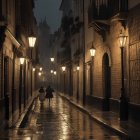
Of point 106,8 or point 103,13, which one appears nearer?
point 106,8

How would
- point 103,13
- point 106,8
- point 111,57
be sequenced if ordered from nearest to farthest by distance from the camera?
1. point 111,57
2. point 106,8
3. point 103,13

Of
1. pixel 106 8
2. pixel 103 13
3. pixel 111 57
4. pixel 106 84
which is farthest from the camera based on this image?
pixel 106 84

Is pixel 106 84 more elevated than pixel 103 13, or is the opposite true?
pixel 103 13

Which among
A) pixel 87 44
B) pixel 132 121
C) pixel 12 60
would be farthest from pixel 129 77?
pixel 87 44

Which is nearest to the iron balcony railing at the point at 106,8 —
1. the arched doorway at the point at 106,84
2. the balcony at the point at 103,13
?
the balcony at the point at 103,13

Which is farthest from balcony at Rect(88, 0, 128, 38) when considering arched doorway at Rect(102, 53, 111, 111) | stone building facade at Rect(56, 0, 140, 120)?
arched doorway at Rect(102, 53, 111, 111)

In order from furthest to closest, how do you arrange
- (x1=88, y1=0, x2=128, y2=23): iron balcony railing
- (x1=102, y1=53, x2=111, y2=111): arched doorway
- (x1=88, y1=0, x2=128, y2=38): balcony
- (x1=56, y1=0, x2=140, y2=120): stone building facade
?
(x1=102, y1=53, x2=111, y2=111): arched doorway
(x1=88, y1=0, x2=128, y2=38): balcony
(x1=88, y1=0, x2=128, y2=23): iron balcony railing
(x1=56, y1=0, x2=140, y2=120): stone building facade

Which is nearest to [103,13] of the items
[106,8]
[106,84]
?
[106,8]

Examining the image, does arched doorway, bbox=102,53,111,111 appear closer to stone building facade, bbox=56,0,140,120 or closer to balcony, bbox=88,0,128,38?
stone building facade, bbox=56,0,140,120

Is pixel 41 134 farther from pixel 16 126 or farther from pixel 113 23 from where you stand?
pixel 113 23

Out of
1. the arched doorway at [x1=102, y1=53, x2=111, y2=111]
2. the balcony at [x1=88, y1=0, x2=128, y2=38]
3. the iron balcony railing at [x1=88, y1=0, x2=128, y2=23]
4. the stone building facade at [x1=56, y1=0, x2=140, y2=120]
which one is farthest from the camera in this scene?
the arched doorway at [x1=102, y1=53, x2=111, y2=111]

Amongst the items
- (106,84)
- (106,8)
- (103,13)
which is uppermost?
(106,8)

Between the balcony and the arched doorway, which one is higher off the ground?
A: the balcony

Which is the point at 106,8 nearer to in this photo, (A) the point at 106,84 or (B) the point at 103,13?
(B) the point at 103,13
